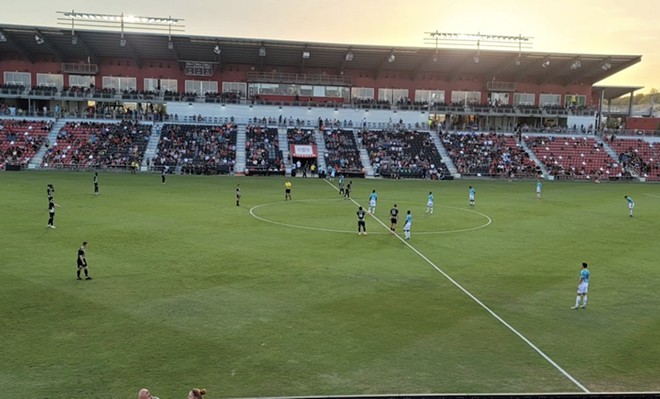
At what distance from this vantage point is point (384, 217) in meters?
35.9

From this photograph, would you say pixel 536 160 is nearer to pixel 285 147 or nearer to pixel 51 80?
pixel 285 147

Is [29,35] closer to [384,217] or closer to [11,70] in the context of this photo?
[11,70]

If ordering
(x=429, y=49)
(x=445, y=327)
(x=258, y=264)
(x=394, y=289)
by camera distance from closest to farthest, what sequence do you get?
(x=445, y=327), (x=394, y=289), (x=258, y=264), (x=429, y=49)

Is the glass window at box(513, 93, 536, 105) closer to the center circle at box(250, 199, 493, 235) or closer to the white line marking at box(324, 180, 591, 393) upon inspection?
the center circle at box(250, 199, 493, 235)

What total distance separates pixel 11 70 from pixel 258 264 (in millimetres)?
72065

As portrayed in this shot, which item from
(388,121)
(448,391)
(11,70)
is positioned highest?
(11,70)

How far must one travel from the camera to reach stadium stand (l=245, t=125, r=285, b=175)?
66.9 meters

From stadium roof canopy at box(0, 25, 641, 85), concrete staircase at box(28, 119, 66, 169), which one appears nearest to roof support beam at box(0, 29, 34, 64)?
stadium roof canopy at box(0, 25, 641, 85)

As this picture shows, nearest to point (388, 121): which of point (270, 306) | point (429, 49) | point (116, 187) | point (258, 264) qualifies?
point (429, 49)

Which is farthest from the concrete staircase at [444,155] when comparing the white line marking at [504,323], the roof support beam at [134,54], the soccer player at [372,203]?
the white line marking at [504,323]

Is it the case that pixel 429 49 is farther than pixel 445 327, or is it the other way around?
pixel 429 49

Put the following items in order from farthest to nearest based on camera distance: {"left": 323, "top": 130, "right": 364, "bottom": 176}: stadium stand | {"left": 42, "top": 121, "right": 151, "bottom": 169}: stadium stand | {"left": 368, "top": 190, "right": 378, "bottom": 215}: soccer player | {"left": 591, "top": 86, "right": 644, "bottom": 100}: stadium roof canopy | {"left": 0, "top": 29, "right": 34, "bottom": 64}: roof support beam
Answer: {"left": 591, "top": 86, "right": 644, "bottom": 100}: stadium roof canopy, {"left": 0, "top": 29, "right": 34, "bottom": 64}: roof support beam, {"left": 323, "top": 130, "right": 364, "bottom": 176}: stadium stand, {"left": 42, "top": 121, "right": 151, "bottom": 169}: stadium stand, {"left": 368, "top": 190, "right": 378, "bottom": 215}: soccer player

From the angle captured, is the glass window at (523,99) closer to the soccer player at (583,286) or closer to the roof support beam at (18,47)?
the roof support beam at (18,47)

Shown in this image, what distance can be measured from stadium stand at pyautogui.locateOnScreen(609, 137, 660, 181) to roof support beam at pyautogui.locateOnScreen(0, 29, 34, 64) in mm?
82990
